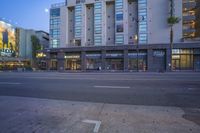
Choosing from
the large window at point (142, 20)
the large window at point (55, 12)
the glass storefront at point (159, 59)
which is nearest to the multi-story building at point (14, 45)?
the large window at point (55, 12)

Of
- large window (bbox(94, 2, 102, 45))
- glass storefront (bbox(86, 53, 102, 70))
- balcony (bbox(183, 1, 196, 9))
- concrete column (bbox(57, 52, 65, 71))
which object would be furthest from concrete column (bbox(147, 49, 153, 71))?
concrete column (bbox(57, 52, 65, 71))

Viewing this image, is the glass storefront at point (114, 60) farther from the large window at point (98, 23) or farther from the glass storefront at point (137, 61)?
the large window at point (98, 23)

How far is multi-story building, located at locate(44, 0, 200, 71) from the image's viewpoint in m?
46.9

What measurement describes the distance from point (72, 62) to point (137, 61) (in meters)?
18.2

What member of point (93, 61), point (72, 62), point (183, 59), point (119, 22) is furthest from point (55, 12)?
point (183, 59)

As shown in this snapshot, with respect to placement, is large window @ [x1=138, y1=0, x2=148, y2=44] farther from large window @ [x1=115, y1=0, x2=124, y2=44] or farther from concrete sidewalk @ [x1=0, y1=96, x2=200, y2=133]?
concrete sidewalk @ [x1=0, y1=96, x2=200, y2=133]

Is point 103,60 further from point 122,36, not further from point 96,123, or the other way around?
point 96,123

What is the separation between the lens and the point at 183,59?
4638 cm

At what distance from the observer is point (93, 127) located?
4910mm

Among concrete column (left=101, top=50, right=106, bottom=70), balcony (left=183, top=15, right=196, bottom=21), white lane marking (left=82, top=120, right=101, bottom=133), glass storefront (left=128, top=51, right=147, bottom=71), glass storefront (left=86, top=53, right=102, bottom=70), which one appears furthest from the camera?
glass storefront (left=86, top=53, right=102, bottom=70)

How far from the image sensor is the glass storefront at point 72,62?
55.0 meters

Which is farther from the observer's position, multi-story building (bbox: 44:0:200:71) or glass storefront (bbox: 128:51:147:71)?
glass storefront (bbox: 128:51:147:71)

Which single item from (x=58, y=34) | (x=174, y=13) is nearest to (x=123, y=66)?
(x=174, y=13)

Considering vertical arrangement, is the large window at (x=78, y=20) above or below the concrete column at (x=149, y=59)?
above
